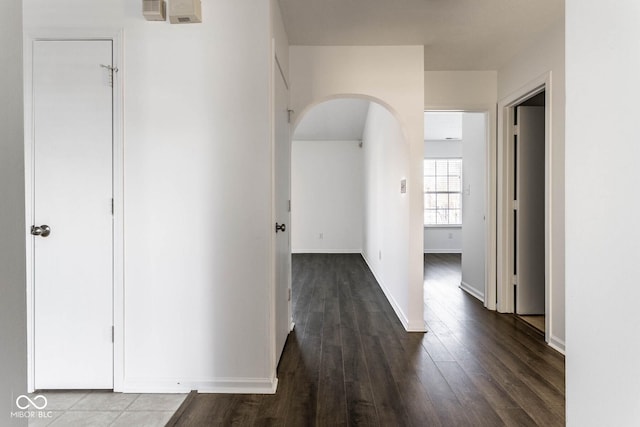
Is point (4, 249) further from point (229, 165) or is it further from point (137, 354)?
point (137, 354)

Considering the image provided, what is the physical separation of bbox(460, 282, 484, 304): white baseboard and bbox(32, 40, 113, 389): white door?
12.4ft

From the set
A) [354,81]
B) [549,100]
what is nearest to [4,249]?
[354,81]

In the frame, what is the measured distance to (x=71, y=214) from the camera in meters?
2.00

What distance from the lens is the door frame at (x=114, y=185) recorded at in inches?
77.5

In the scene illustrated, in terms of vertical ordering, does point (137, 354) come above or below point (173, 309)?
below

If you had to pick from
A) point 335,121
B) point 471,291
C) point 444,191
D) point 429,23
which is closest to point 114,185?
point 429,23

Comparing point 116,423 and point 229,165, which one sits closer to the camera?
point 116,423

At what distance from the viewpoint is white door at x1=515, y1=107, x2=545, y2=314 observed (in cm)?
347

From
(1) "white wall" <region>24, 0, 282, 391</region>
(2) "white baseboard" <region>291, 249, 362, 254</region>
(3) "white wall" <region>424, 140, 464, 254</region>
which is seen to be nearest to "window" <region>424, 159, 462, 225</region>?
(3) "white wall" <region>424, 140, 464, 254</region>

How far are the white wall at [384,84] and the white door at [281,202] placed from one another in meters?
0.32

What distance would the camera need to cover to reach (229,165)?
2.03 metres
